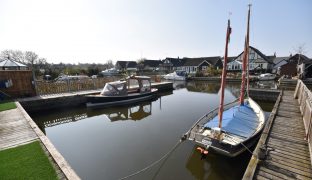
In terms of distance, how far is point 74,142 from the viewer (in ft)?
29.1

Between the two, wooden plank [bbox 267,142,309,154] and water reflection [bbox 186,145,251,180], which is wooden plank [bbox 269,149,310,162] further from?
water reflection [bbox 186,145,251,180]

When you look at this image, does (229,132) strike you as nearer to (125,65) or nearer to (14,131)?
(14,131)

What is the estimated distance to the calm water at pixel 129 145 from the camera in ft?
20.6

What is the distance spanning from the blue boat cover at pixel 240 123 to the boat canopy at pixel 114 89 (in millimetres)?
10691

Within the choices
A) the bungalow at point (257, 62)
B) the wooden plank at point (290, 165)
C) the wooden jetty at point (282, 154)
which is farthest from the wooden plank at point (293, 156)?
the bungalow at point (257, 62)

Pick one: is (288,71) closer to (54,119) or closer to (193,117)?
(193,117)

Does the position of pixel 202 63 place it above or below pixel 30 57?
below

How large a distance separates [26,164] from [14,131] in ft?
12.4

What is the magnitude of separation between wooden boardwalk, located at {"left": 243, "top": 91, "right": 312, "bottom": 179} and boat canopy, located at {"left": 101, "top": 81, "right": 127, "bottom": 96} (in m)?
12.6

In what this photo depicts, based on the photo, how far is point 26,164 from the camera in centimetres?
484

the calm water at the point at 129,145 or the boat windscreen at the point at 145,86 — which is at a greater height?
the boat windscreen at the point at 145,86

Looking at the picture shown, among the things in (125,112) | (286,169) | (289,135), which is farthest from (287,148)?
(125,112)

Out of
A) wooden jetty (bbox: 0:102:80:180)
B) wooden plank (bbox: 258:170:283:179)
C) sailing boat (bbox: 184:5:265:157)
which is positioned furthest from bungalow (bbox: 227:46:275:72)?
wooden jetty (bbox: 0:102:80:180)

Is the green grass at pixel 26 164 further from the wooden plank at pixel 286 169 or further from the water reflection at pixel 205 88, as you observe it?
the water reflection at pixel 205 88
